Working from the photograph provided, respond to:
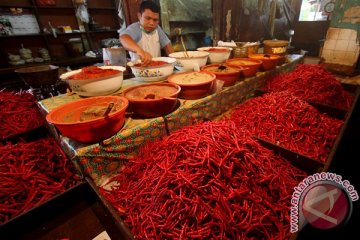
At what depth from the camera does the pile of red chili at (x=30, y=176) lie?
126 cm

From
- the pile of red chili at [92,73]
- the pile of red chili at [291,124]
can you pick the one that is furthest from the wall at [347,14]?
the pile of red chili at [92,73]

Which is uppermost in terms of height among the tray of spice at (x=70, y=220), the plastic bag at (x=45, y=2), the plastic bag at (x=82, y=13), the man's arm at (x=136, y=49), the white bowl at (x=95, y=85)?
the plastic bag at (x=45, y=2)

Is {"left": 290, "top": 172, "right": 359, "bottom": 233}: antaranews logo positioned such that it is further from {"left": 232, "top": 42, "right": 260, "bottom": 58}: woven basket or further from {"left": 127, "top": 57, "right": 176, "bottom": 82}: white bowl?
{"left": 232, "top": 42, "right": 260, "bottom": 58}: woven basket

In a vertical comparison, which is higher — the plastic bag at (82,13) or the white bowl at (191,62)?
the plastic bag at (82,13)

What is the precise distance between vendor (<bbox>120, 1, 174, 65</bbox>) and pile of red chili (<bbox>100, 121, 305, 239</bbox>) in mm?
1723

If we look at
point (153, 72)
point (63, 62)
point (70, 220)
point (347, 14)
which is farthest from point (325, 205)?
point (63, 62)

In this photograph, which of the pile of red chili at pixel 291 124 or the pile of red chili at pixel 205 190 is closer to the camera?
the pile of red chili at pixel 205 190

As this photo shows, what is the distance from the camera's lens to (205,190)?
1.05m

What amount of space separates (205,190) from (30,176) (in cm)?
127

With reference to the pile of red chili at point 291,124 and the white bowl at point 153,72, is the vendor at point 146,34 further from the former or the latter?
the pile of red chili at point 291,124

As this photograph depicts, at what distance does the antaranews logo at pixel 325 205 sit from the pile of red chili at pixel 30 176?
156 centimetres

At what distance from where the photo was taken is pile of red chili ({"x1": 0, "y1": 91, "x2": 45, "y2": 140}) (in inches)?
72.7

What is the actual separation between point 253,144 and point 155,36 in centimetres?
288

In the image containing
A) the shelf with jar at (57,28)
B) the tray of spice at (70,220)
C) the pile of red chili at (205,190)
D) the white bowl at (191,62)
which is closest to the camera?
the pile of red chili at (205,190)
